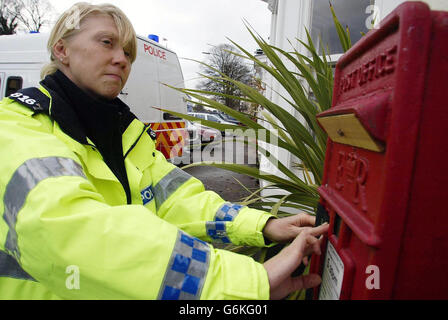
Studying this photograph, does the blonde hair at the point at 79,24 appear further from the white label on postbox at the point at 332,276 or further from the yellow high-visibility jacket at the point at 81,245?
the white label on postbox at the point at 332,276

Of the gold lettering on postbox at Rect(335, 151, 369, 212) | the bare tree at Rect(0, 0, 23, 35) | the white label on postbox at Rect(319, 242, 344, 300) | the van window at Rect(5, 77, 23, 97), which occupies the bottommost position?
the white label on postbox at Rect(319, 242, 344, 300)

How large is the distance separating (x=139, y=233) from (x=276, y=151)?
8.25ft

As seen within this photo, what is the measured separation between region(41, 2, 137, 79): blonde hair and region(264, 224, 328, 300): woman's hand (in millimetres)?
1074

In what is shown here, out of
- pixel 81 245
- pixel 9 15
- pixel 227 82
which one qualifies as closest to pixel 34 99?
pixel 81 245

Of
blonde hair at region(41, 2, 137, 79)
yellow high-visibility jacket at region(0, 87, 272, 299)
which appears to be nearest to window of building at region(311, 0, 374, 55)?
blonde hair at region(41, 2, 137, 79)

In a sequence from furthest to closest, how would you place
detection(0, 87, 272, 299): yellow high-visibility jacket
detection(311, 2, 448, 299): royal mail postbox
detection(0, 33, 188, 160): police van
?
detection(0, 33, 188, 160): police van → detection(0, 87, 272, 299): yellow high-visibility jacket → detection(311, 2, 448, 299): royal mail postbox

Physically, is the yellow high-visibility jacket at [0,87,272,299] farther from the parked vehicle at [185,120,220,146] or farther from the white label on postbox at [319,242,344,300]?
the parked vehicle at [185,120,220,146]

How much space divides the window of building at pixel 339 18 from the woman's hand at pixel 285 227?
6.78ft

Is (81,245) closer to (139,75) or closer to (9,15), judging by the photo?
(139,75)

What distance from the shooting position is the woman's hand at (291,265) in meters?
0.68

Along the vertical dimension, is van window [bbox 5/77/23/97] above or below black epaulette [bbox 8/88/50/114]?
above

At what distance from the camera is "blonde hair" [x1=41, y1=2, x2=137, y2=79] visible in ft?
3.67

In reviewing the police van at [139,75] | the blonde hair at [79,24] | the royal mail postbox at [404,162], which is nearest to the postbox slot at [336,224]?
the royal mail postbox at [404,162]

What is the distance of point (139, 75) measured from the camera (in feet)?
12.9
